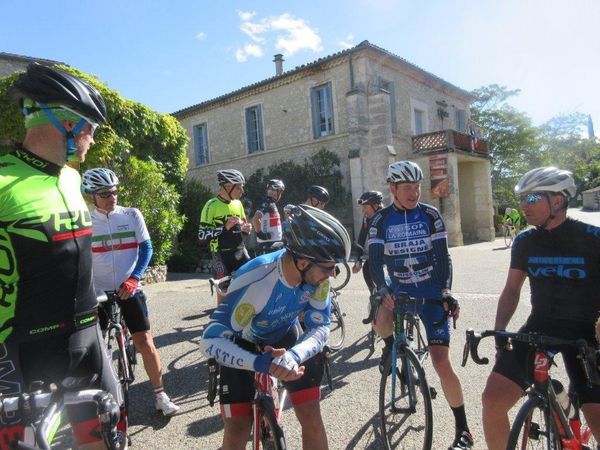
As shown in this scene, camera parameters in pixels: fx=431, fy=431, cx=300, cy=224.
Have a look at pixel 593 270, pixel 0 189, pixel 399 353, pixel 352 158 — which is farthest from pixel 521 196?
pixel 352 158

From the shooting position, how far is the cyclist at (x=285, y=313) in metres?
2.15


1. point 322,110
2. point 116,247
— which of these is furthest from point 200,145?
point 116,247

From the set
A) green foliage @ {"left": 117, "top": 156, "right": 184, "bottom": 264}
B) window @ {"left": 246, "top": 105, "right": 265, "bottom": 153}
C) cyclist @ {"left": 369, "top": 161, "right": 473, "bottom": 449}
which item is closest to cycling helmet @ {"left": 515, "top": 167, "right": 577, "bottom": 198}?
cyclist @ {"left": 369, "top": 161, "right": 473, "bottom": 449}

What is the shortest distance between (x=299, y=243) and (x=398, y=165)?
75.4 inches

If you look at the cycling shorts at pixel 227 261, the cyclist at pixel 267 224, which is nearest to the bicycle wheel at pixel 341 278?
the cyclist at pixel 267 224

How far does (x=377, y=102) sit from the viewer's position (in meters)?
19.5

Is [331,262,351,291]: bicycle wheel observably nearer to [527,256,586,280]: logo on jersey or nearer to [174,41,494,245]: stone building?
[527,256,586,280]: logo on jersey

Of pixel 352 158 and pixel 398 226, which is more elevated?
pixel 352 158

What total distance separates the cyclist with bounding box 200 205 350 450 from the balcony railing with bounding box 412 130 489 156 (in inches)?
803

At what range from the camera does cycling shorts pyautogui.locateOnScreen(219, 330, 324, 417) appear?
230 cm

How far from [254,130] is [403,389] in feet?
71.6

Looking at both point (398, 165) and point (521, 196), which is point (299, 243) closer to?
point (521, 196)

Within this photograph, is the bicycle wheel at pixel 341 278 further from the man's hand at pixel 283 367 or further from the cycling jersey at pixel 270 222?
the cycling jersey at pixel 270 222

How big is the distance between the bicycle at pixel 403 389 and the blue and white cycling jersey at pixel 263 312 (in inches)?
41.6
